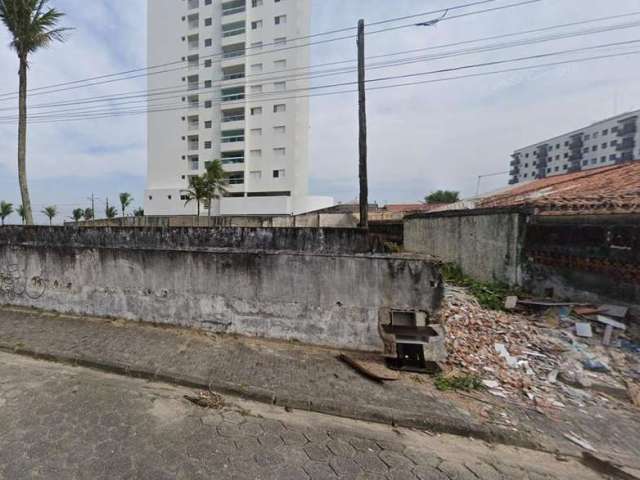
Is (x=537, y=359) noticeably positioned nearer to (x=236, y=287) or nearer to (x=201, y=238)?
(x=236, y=287)

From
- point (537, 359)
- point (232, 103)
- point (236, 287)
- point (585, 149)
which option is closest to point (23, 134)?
point (236, 287)

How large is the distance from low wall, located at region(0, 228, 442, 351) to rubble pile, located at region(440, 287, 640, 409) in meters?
0.76

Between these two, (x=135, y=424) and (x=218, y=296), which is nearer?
(x=135, y=424)

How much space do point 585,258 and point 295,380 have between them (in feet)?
14.5

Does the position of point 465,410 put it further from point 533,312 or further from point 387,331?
point 533,312

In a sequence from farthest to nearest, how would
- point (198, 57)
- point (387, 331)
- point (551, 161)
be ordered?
point (551, 161) < point (198, 57) < point (387, 331)

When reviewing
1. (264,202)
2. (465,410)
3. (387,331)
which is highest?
(264,202)

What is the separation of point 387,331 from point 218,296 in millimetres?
2542

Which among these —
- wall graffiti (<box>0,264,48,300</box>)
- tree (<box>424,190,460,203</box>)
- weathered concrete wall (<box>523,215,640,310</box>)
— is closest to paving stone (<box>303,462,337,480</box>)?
weathered concrete wall (<box>523,215,640,310</box>)

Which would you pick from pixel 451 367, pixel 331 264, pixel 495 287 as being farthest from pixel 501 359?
pixel 331 264

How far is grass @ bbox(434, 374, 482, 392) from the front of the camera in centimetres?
310

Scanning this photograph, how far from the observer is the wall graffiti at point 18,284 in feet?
17.3

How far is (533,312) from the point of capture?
421cm

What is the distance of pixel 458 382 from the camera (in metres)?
3.18
